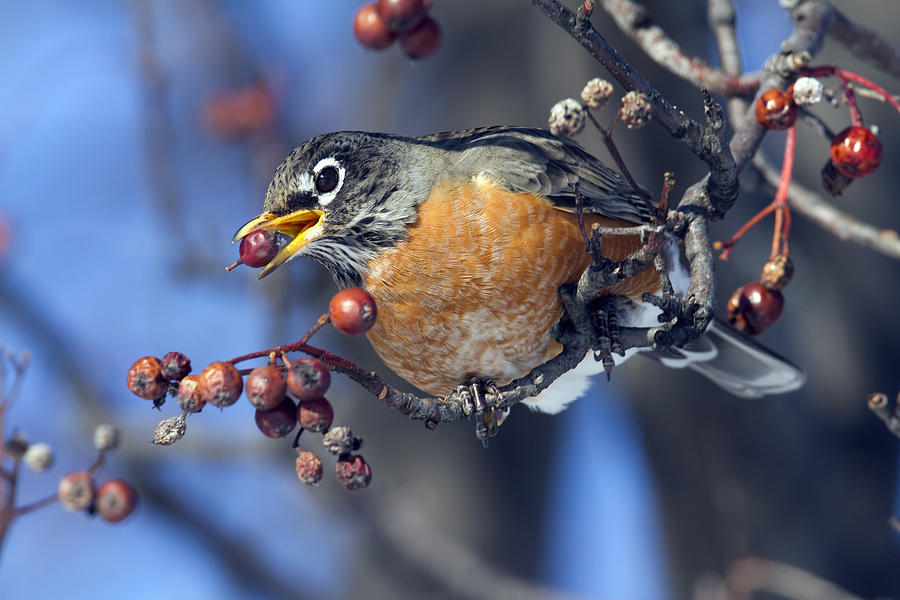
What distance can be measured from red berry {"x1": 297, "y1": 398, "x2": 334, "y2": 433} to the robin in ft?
2.83

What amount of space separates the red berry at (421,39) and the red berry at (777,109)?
1.03 meters

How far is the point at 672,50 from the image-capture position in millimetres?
3047

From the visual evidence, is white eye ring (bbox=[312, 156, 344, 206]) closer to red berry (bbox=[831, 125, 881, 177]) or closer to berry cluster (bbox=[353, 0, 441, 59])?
berry cluster (bbox=[353, 0, 441, 59])

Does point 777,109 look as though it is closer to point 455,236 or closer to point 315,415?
point 455,236

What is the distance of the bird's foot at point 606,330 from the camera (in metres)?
2.76

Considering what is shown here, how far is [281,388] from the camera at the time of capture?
2.05m

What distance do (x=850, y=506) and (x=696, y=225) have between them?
2726 millimetres

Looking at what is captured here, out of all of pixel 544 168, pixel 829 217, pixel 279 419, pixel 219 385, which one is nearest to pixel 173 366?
pixel 219 385

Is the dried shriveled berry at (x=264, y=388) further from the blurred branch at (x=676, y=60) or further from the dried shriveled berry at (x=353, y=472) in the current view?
the blurred branch at (x=676, y=60)

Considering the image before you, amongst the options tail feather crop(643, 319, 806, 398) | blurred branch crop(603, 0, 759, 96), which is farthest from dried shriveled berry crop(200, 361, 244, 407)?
tail feather crop(643, 319, 806, 398)

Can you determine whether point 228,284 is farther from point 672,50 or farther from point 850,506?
point 850,506

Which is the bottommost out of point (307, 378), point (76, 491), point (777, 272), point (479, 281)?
point (76, 491)

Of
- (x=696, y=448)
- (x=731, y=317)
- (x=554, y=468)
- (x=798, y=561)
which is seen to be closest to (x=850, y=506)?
(x=798, y=561)

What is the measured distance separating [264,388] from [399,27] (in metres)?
1.28
